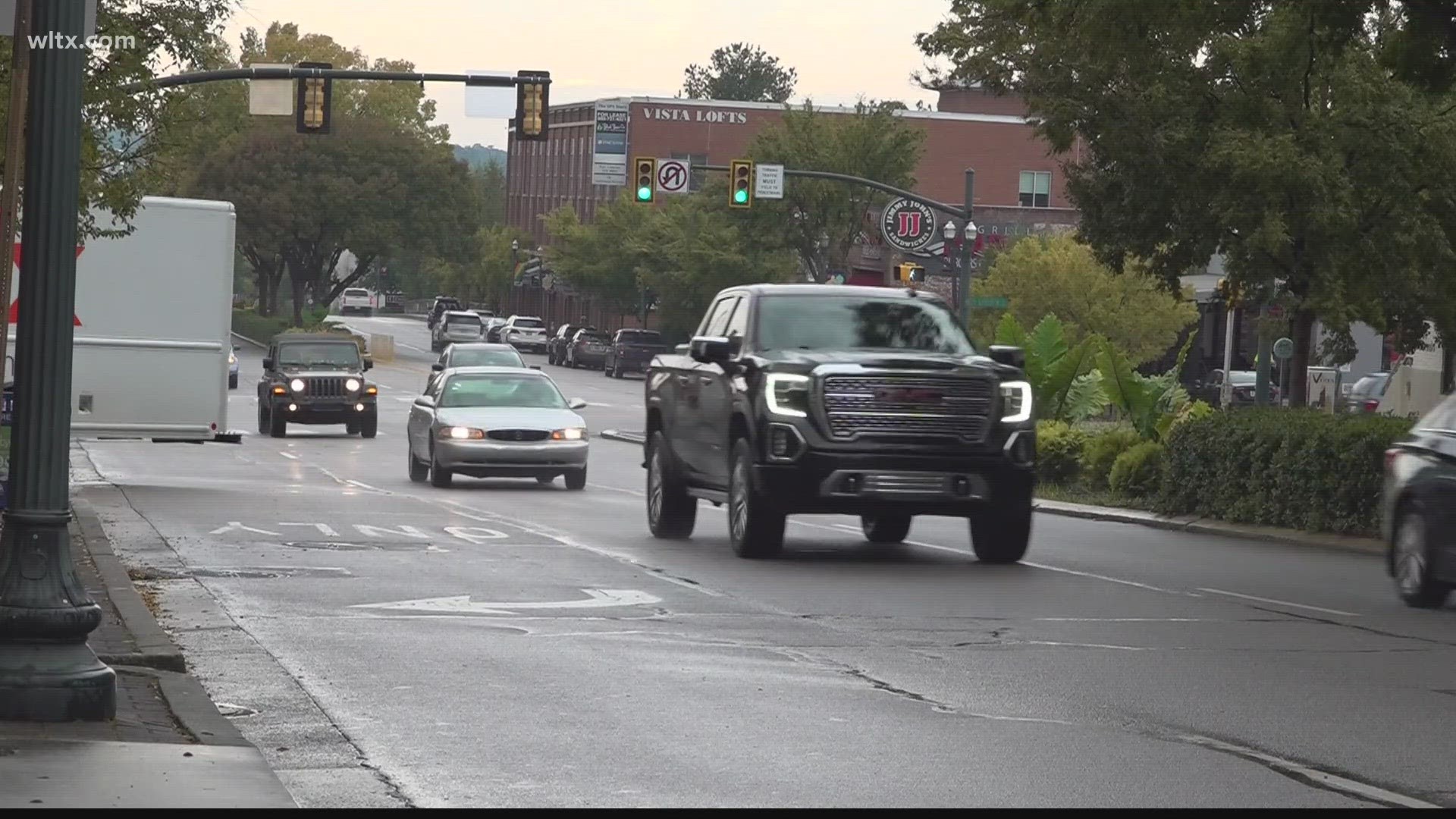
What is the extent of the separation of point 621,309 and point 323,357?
56.2 m

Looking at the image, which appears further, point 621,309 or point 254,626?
point 621,309

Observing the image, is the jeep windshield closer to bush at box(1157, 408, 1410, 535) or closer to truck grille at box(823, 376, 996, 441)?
bush at box(1157, 408, 1410, 535)

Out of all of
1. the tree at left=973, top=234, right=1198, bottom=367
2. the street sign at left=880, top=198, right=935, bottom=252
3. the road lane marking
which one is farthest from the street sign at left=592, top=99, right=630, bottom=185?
the road lane marking

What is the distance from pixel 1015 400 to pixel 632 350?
65.6 metres

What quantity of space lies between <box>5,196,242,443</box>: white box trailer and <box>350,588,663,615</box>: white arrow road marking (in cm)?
1430

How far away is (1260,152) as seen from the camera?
24.4 m

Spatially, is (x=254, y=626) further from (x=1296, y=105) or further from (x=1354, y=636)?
Answer: (x=1296, y=105)

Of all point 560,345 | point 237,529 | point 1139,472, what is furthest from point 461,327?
point 237,529

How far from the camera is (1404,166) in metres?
25.3

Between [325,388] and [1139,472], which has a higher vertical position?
[1139,472]

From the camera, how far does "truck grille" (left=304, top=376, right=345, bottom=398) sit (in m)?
46.0

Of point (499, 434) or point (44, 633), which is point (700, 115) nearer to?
point (499, 434)

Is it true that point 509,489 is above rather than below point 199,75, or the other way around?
below

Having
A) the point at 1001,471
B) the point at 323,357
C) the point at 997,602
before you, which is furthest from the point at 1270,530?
the point at 323,357
